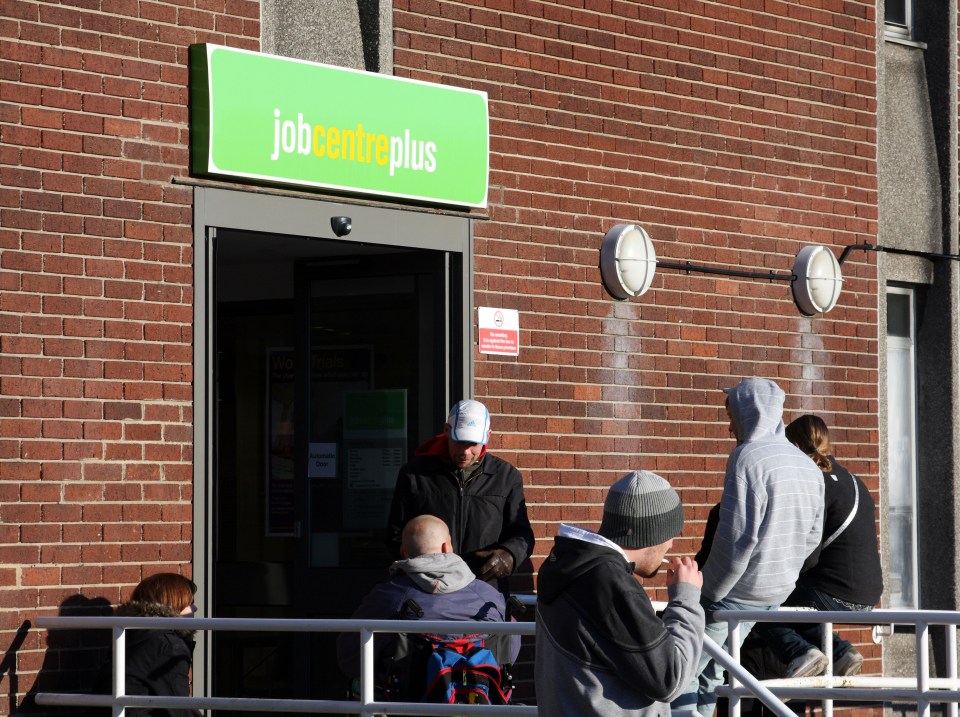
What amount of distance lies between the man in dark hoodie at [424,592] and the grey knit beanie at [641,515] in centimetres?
218

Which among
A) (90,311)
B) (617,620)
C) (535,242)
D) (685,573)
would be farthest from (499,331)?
(617,620)

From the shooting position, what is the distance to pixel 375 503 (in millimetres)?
8781

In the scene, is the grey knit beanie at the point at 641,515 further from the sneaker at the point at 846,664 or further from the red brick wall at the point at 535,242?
the red brick wall at the point at 535,242

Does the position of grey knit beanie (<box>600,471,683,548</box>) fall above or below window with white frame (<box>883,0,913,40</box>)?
below

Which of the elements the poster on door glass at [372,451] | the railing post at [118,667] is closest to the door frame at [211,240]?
the poster on door glass at [372,451]

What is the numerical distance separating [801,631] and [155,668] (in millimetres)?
2793

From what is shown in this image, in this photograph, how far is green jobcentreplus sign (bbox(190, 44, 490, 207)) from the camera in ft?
24.2

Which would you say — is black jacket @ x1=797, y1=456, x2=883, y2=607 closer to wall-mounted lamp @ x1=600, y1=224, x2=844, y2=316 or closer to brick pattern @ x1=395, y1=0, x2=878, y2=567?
brick pattern @ x1=395, y1=0, x2=878, y2=567

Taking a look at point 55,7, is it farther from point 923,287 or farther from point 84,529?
point 923,287

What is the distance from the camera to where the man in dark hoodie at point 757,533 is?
652 cm

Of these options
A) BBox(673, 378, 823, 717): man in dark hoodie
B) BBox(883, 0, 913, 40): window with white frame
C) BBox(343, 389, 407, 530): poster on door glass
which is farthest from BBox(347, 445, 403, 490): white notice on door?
BBox(883, 0, 913, 40): window with white frame

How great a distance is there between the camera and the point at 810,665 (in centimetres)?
659

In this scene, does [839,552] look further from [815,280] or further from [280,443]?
[280,443]

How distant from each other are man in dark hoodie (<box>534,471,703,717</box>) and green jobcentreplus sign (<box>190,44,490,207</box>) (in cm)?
397
